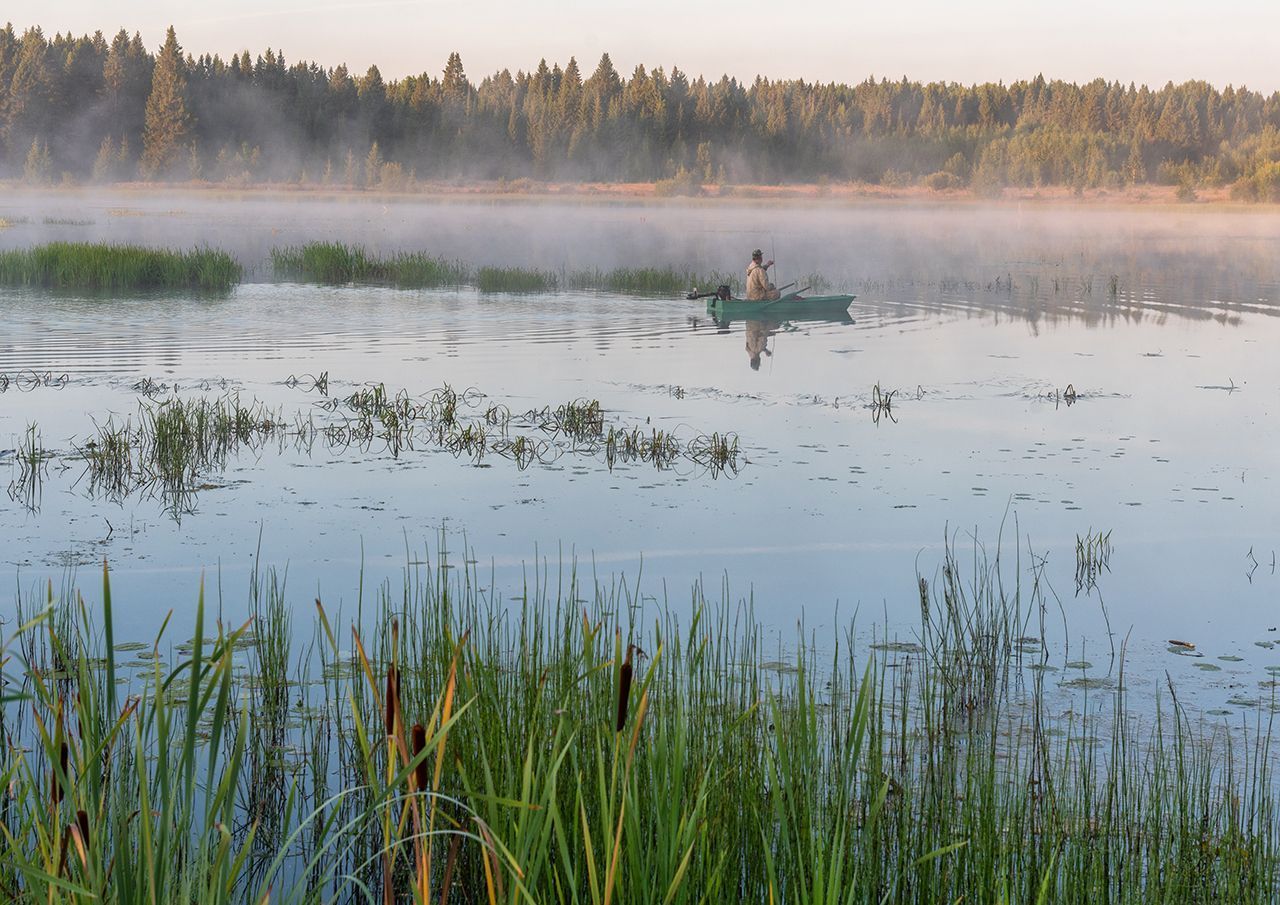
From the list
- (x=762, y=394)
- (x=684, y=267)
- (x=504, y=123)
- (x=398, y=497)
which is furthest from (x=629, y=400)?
(x=504, y=123)

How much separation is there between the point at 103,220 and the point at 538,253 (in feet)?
111

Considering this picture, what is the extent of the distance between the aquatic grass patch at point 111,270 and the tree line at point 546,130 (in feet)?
400

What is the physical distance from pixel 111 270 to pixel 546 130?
134939 mm

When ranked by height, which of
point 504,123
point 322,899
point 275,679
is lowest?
point 322,899

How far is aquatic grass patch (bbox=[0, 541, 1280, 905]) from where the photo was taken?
248 cm

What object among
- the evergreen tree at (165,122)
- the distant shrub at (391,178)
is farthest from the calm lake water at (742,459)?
the distant shrub at (391,178)

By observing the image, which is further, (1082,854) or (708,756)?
(708,756)

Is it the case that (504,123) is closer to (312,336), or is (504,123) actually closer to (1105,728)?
(312,336)

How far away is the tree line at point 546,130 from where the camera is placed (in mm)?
146875

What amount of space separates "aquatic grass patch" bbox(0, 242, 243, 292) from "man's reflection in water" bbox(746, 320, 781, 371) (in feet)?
37.3

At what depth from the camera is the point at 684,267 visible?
40594 millimetres

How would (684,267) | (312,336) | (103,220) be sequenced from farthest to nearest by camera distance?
(103,220) → (684,267) → (312,336)

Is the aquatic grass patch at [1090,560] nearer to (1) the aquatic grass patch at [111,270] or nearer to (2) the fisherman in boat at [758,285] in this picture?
(2) the fisherman in boat at [758,285]

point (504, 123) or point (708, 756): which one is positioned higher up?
point (504, 123)
